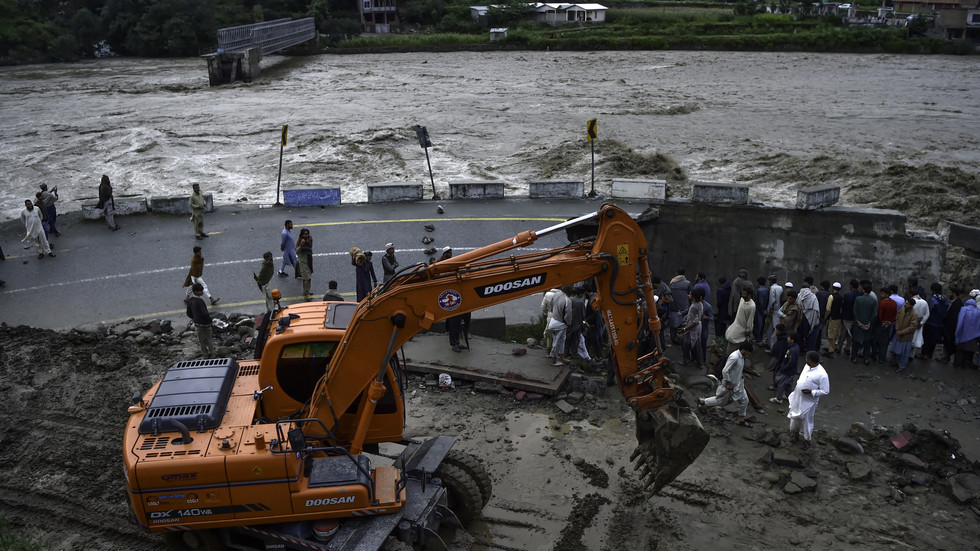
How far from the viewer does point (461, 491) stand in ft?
29.9

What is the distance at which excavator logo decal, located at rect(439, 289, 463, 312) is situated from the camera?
8.20 meters

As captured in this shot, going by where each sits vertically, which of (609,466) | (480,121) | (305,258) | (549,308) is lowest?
(609,466)

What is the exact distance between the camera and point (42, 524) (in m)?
9.79

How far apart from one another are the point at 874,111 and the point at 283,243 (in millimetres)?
33470

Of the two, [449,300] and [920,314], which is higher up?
[449,300]

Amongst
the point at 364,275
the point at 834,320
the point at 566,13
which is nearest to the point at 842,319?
the point at 834,320

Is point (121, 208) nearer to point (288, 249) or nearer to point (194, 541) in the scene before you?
point (288, 249)

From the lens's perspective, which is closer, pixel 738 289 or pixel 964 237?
pixel 738 289

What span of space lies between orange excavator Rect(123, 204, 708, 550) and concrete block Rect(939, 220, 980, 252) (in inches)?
490

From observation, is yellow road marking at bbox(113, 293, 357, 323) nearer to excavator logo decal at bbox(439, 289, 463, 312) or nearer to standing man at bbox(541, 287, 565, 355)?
standing man at bbox(541, 287, 565, 355)

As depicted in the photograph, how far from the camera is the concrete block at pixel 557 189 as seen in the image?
23.3 meters

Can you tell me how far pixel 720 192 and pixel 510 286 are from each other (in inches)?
547

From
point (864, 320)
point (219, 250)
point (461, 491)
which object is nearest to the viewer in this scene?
point (461, 491)

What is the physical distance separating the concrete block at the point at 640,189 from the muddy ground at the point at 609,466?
9299mm
